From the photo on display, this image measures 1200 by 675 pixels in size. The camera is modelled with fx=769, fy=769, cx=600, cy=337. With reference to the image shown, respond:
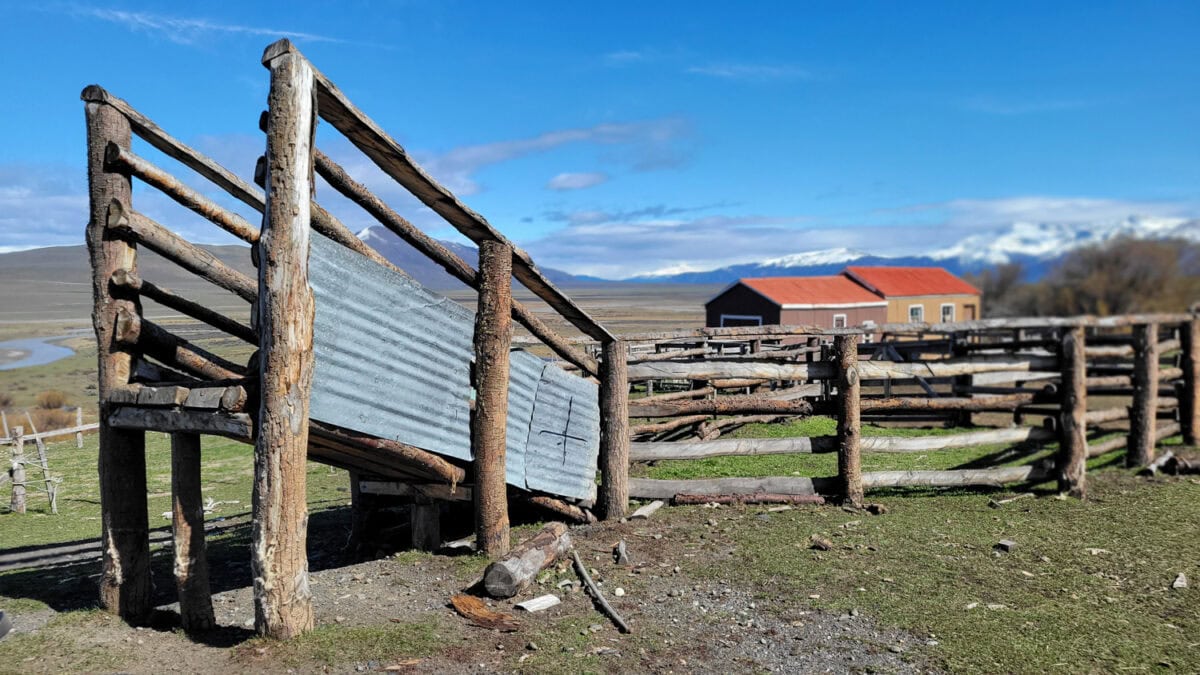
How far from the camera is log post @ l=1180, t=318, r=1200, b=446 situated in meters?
10.1

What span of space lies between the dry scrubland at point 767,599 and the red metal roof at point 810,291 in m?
23.2

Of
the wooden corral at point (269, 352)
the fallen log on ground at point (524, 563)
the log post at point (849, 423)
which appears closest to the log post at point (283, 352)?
the wooden corral at point (269, 352)

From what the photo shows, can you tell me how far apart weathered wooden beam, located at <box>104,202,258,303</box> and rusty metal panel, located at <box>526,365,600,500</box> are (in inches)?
110

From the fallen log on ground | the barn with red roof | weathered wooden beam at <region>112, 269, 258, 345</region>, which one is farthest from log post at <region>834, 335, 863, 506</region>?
the barn with red roof

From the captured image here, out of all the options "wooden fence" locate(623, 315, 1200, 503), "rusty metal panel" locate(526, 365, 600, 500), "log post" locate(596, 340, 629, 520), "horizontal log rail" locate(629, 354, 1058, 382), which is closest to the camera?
"rusty metal panel" locate(526, 365, 600, 500)

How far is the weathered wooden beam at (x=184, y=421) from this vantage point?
4531 mm

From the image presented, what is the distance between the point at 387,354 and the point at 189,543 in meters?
1.75

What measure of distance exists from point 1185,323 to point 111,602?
1231cm

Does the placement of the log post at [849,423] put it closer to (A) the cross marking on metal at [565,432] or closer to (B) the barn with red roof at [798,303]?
(A) the cross marking on metal at [565,432]

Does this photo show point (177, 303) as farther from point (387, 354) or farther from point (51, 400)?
point (51, 400)

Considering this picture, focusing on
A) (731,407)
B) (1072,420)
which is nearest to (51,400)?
(731,407)

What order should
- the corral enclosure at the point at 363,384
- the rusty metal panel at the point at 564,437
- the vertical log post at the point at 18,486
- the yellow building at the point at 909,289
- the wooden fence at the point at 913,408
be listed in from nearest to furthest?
the corral enclosure at the point at 363,384, the rusty metal panel at the point at 564,437, the wooden fence at the point at 913,408, the vertical log post at the point at 18,486, the yellow building at the point at 909,289

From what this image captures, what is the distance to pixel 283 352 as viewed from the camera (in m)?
4.38

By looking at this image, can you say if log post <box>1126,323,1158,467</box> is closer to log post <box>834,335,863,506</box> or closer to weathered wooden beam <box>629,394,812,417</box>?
log post <box>834,335,863,506</box>
